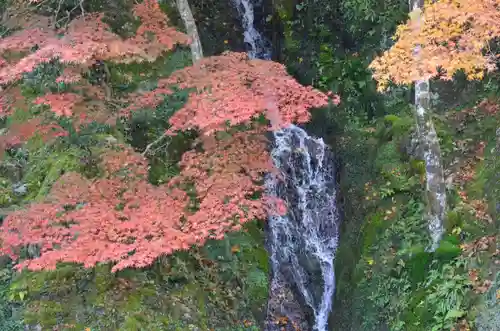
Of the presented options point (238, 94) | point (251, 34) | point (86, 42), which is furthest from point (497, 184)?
point (251, 34)

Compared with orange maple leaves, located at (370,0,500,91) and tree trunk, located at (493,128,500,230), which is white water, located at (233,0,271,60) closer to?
tree trunk, located at (493,128,500,230)

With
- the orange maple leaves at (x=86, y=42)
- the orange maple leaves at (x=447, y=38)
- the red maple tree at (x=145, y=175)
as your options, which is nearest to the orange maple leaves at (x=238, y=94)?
the red maple tree at (x=145, y=175)

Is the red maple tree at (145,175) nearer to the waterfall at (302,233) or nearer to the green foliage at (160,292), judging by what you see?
the green foliage at (160,292)

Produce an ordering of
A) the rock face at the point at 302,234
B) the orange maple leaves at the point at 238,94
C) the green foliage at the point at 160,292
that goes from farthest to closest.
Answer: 1. the rock face at the point at 302,234
2. the green foliage at the point at 160,292
3. the orange maple leaves at the point at 238,94

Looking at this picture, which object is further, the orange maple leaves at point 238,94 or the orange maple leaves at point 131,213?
the orange maple leaves at point 238,94

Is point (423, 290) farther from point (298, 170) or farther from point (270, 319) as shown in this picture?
point (298, 170)

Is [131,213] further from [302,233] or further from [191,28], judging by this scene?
[302,233]

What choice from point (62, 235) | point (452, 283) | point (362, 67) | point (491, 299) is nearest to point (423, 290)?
point (452, 283)
